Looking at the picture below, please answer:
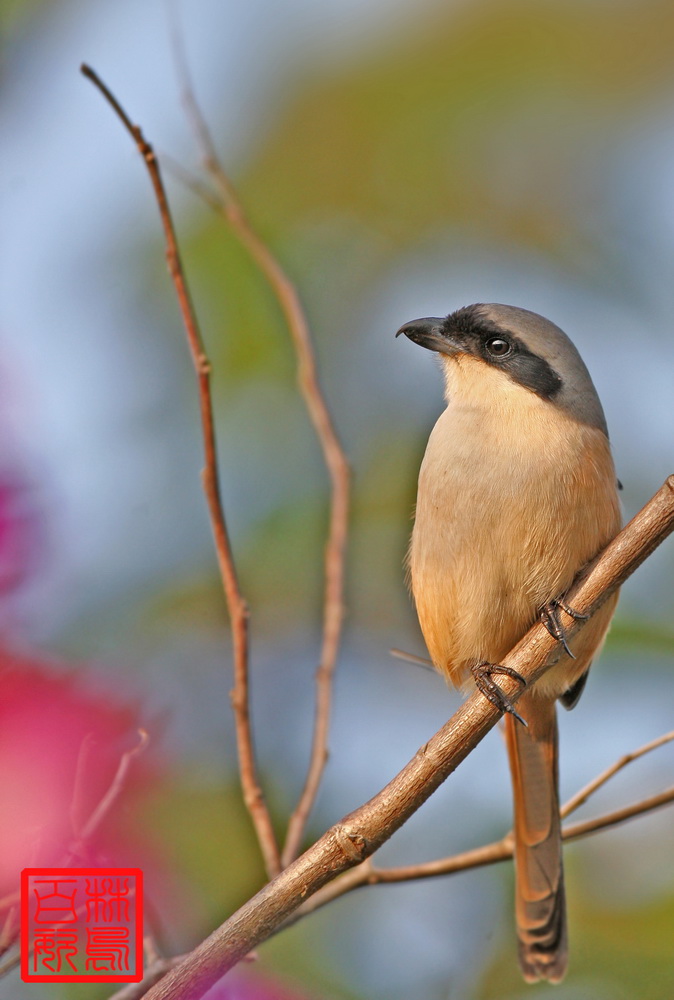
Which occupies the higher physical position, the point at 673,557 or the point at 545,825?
the point at 673,557

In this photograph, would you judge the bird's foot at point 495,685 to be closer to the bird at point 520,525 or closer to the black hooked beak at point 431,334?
the bird at point 520,525

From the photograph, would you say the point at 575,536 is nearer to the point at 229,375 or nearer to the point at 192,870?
the point at 192,870

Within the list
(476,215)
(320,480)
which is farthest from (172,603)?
(476,215)

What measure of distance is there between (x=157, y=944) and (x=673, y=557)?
83.9 inches

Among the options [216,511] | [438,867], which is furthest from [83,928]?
[216,511]

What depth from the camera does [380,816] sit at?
1818 millimetres

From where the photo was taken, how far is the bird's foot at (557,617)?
2158 millimetres

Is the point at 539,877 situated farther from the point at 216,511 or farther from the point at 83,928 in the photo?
the point at 216,511

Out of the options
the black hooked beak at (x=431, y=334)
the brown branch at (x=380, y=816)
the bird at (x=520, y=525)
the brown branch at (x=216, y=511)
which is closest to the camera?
the brown branch at (x=380, y=816)

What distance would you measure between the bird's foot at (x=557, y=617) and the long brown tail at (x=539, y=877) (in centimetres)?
59

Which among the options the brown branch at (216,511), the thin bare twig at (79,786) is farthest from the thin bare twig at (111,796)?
the brown branch at (216,511)

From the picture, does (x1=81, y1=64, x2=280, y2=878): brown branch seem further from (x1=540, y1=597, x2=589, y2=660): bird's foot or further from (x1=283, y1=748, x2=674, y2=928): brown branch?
(x1=540, y1=597, x2=589, y2=660): bird's foot

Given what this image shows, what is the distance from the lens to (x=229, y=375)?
3.62 metres

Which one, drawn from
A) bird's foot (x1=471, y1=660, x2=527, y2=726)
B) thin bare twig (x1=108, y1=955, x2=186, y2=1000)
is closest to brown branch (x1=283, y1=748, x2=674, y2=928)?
thin bare twig (x1=108, y1=955, x2=186, y2=1000)
